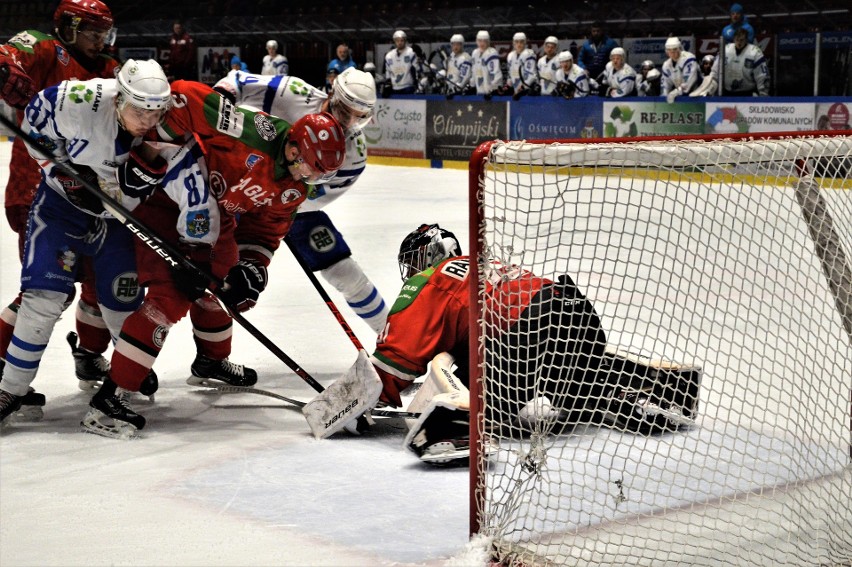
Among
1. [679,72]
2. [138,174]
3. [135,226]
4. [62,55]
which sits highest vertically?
[62,55]

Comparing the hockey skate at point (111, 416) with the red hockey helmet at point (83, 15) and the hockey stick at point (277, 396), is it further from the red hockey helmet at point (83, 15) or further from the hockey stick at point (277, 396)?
→ the red hockey helmet at point (83, 15)

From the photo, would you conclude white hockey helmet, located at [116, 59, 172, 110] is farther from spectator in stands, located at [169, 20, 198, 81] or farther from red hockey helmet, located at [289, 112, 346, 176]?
spectator in stands, located at [169, 20, 198, 81]

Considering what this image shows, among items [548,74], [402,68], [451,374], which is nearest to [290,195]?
[451,374]

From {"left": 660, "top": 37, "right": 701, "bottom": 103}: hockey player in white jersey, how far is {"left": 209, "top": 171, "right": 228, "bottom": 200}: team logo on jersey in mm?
6821

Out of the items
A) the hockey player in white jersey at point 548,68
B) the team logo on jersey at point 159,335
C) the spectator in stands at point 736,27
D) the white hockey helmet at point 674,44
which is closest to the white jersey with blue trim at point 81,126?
the team logo on jersey at point 159,335

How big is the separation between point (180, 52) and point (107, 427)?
43.2 ft

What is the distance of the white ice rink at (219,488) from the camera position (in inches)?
89.4

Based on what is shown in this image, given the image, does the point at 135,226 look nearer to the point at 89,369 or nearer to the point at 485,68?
the point at 89,369

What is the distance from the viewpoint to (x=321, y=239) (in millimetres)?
3771

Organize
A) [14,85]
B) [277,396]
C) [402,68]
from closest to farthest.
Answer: [14,85] → [277,396] → [402,68]

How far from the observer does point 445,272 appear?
3.00 m

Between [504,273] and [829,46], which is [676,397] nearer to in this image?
[504,273]

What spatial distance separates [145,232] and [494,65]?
8499mm

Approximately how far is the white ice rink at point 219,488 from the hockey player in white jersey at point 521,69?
6.93 m
